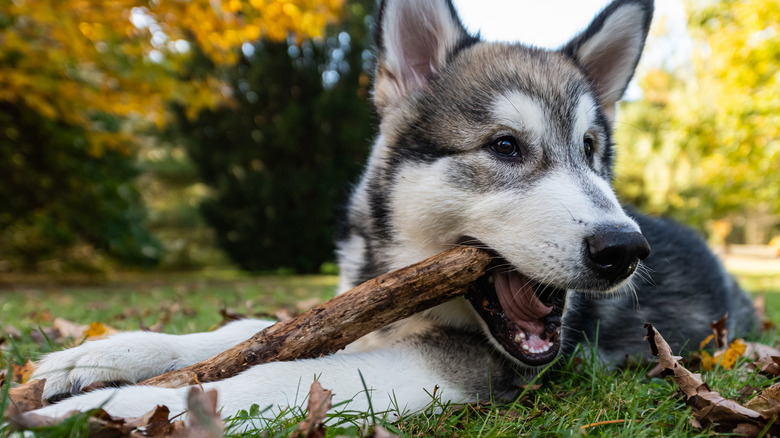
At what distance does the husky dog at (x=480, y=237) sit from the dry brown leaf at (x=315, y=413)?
13 cm

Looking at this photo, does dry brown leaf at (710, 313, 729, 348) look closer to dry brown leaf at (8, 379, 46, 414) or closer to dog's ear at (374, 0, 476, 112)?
dog's ear at (374, 0, 476, 112)

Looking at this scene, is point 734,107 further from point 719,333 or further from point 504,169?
point 504,169

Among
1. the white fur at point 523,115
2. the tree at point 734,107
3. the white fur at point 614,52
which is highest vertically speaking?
the tree at point 734,107

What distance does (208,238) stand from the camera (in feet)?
79.9

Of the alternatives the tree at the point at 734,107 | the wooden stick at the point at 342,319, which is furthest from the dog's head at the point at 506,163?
the tree at the point at 734,107

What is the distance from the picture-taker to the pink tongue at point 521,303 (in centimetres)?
239

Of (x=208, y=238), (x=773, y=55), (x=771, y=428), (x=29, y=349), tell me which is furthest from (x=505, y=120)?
(x=208, y=238)

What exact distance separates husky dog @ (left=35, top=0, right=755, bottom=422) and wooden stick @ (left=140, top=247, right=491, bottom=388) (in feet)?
0.30

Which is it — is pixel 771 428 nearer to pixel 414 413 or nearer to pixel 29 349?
pixel 414 413

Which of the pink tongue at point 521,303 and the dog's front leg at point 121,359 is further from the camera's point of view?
the pink tongue at point 521,303

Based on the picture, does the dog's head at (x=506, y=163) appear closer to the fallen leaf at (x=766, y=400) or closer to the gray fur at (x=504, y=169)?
the gray fur at (x=504, y=169)

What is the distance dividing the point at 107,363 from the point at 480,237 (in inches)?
68.9

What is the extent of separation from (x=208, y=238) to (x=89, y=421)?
24.2 metres

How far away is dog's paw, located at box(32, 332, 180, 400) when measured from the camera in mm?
2027
